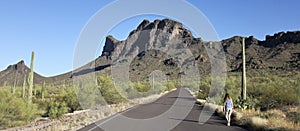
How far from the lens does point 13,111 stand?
A: 24891mm

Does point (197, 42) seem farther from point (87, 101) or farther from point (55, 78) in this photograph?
point (87, 101)

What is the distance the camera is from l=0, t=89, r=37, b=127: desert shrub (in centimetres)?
2380

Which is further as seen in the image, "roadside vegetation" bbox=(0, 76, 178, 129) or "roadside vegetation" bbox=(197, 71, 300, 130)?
"roadside vegetation" bbox=(0, 76, 178, 129)

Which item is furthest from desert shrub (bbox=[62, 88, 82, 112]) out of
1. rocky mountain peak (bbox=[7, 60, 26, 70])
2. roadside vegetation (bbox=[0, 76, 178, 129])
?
rocky mountain peak (bbox=[7, 60, 26, 70])

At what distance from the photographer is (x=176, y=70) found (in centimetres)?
11944

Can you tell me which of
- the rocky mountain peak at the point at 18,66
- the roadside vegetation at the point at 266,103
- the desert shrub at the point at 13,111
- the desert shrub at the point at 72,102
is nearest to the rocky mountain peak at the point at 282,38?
the roadside vegetation at the point at 266,103

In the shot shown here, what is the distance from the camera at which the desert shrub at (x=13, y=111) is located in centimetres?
2380

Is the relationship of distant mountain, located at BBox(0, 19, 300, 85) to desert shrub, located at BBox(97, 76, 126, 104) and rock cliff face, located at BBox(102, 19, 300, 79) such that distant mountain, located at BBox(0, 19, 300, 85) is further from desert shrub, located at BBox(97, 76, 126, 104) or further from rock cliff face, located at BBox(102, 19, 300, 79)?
desert shrub, located at BBox(97, 76, 126, 104)

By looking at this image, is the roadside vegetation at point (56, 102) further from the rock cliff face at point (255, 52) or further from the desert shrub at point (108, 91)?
the rock cliff face at point (255, 52)

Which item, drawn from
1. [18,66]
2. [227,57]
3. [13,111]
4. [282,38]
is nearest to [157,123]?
[13,111]

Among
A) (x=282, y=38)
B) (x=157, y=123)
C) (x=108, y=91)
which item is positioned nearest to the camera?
(x=157, y=123)

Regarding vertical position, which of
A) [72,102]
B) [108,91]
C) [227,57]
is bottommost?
[72,102]

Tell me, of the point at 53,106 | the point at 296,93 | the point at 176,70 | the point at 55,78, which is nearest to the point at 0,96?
the point at 53,106

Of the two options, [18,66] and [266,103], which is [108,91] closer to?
[266,103]
